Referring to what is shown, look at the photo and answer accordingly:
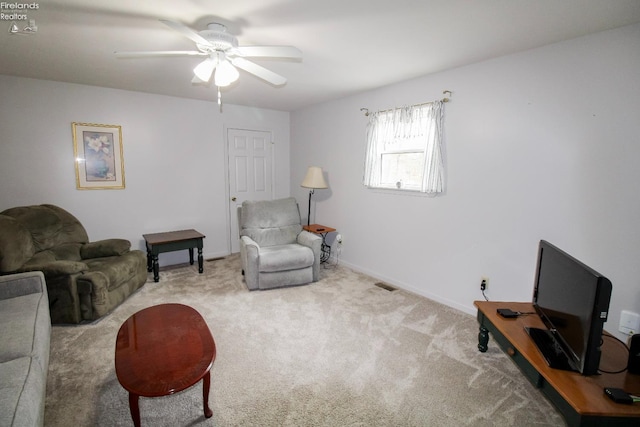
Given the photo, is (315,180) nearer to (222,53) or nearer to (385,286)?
(385,286)

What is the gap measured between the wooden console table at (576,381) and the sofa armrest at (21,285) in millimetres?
3315

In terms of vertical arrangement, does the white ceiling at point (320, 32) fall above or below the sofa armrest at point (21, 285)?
above

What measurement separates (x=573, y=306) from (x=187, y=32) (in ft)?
8.39

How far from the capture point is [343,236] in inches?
174

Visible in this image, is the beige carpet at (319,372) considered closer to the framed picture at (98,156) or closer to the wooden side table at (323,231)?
the wooden side table at (323,231)

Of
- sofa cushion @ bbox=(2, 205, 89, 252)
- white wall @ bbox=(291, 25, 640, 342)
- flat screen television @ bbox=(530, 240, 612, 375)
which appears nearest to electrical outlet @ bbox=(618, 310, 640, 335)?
white wall @ bbox=(291, 25, 640, 342)

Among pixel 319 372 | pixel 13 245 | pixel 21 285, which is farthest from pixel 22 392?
pixel 13 245

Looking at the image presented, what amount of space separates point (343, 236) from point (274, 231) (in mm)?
1048

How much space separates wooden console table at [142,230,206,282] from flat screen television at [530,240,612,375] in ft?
12.0

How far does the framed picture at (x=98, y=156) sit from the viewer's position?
3.68 meters

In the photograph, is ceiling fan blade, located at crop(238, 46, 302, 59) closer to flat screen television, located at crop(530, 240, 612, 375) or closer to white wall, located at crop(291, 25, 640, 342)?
white wall, located at crop(291, 25, 640, 342)

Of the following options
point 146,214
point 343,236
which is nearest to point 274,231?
point 343,236

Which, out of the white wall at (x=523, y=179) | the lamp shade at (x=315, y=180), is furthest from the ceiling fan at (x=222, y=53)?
the lamp shade at (x=315, y=180)

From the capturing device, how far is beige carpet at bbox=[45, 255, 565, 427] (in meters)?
1.74
